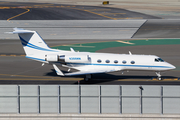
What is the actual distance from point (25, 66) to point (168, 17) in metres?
55.9

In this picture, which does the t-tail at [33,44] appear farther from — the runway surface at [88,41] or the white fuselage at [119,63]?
the white fuselage at [119,63]

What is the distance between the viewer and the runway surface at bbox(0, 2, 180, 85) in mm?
35812

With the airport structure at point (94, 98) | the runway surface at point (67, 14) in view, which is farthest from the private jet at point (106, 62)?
the runway surface at point (67, 14)

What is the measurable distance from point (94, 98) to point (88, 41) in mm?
42037

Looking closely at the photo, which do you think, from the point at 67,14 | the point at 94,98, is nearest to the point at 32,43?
the point at 94,98

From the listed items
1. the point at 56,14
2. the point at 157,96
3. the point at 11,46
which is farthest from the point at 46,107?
the point at 56,14

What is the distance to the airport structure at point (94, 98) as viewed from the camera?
22.2 meters

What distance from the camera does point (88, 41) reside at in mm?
63781

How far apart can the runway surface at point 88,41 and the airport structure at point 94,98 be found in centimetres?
1153

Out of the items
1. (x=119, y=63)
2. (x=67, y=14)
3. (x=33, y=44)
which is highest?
(x=67, y=14)

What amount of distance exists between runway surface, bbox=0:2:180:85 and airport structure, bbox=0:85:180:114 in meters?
11.5

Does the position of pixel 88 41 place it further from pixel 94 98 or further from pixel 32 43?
pixel 94 98

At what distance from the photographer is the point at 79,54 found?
117ft

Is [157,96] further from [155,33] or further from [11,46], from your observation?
[155,33]
